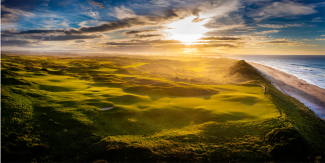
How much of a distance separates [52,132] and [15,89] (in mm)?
15232

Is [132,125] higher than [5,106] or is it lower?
lower

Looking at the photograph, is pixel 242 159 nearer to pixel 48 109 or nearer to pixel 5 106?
pixel 48 109

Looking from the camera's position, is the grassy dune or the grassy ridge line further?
the grassy ridge line

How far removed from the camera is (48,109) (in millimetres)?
17594

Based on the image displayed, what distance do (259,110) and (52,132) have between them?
2472cm

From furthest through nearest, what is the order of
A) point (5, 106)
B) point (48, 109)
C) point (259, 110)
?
point (259, 110)
point (48, 109)
point (5, 106)

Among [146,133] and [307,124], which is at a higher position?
[146,133]

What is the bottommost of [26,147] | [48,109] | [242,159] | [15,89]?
[242,159]

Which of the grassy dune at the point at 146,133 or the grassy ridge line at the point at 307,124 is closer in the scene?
the grassy dune at the point at 146,133

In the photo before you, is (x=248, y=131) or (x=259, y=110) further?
(x=259, y=110)

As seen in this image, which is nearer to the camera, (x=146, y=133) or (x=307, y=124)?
(x=146, y=133)

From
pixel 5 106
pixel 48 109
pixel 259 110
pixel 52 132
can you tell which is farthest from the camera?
pixel 259 110

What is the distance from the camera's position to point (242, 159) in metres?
11.7

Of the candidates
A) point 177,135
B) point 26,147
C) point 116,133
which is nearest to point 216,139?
point 177,135
